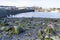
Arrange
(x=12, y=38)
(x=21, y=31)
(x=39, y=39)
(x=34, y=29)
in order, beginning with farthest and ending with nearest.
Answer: (x=34, y=29)
(x=21, y=31)
(x=12, y=38)
(x=39, y=39)

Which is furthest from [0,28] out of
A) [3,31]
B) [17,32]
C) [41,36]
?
[41,36]

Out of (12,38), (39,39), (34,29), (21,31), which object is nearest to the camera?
(39,39)

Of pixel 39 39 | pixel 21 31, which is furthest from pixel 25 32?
pixel 39 39

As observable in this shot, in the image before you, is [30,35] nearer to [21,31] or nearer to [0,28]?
[21,31]

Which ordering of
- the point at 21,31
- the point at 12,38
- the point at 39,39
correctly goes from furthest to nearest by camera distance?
the point at 21,31 → the point at 12,38 → the point at 39,39

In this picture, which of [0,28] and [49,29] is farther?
[0,28]

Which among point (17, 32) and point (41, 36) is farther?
point (17, 32)

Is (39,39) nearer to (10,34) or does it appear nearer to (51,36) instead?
(51,36)
